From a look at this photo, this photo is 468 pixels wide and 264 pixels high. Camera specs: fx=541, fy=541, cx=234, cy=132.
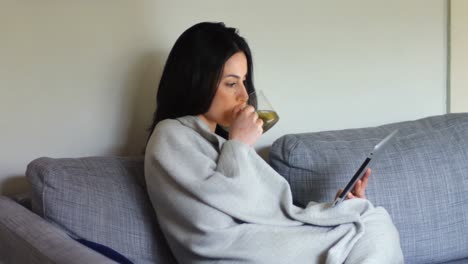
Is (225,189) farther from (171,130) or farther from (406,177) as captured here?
(406,177)

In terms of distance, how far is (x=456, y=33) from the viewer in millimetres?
2158

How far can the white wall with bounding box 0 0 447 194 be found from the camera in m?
1.50

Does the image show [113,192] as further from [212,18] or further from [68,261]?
[212,18]

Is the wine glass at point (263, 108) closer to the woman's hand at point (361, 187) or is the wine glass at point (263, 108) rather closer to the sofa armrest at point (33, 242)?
the woman's hand at point (361, 187)

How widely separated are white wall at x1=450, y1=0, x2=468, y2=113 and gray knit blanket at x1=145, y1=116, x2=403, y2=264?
1063 mm

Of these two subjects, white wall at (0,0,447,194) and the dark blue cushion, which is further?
white wall at (0,0,447,194)

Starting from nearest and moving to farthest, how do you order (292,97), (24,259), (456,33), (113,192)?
(24,259) → (113,192) → (292,97) → (456,33)

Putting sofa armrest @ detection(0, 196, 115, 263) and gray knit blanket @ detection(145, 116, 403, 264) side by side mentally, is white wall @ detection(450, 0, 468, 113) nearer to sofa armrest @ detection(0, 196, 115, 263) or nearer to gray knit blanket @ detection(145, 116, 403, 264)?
gray knit blanket @ detection(145, 116, 403, 264)

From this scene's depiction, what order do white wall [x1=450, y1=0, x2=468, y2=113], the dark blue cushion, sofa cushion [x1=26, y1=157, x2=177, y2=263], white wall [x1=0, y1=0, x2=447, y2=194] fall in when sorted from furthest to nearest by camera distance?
white wall [x1=450, y1=0, x2=468, y2=113], white wall [x1=0, y1=0, x2=447, y2=194], sofa cushion [x1=26, y1=157, x2=177, y2=263], the dark blue cushion

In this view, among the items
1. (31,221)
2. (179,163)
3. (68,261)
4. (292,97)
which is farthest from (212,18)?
(68,261)

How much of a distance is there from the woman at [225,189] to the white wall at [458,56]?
99 centimetres

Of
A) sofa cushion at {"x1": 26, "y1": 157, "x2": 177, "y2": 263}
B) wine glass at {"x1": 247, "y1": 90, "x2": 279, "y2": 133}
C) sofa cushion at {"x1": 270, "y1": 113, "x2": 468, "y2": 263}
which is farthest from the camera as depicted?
sofa cushion at {"x1": 270, "y1": 113, "x2": 468, "y2": 263}

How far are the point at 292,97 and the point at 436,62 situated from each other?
2.24 feet

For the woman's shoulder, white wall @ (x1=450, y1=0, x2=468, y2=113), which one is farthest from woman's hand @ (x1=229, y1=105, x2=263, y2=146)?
white wall @ (x1=450, y1=0, x2=468, y2=113)
